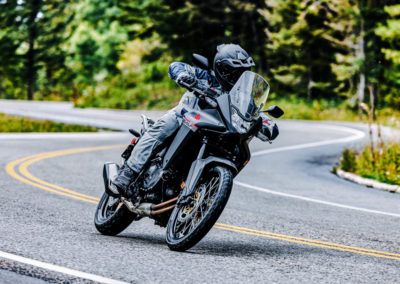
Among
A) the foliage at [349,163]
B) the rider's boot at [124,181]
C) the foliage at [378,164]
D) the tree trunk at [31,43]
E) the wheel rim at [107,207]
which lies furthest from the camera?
the tree trunk at [31,43]

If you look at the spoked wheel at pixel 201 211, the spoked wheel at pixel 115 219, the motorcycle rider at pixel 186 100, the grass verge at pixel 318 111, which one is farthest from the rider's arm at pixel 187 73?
the grass verge at pixel 318 111

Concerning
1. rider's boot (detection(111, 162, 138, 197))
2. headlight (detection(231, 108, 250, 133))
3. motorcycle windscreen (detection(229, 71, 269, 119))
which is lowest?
rider's boot (detection(111, 162, 138, 197))

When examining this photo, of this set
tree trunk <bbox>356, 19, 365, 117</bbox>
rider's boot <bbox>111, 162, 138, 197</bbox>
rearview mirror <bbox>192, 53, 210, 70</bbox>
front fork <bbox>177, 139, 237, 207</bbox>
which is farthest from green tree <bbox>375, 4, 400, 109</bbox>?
front fork <bbox>177, 139, 237, 207</bbox>

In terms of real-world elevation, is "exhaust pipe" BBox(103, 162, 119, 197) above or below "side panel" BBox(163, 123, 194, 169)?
below

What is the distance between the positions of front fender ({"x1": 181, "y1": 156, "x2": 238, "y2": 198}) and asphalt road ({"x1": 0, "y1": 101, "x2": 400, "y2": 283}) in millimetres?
587

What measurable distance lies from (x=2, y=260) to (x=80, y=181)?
6.90 metres

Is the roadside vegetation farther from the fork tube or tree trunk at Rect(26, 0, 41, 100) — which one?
tree trunk at Rect(26, 0, 41, 100)

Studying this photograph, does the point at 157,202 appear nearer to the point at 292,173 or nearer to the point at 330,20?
the point at 292,173

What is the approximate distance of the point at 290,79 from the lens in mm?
46406

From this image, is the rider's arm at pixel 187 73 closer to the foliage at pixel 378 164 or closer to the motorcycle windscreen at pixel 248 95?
the motorcycle windscreen at pixel 248 95

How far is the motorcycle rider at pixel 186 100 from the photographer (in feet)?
21.0

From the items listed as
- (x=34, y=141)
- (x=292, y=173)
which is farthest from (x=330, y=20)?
(x=292, y=173)

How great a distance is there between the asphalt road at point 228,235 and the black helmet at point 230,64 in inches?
65.2

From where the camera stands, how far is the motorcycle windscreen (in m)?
6.15
